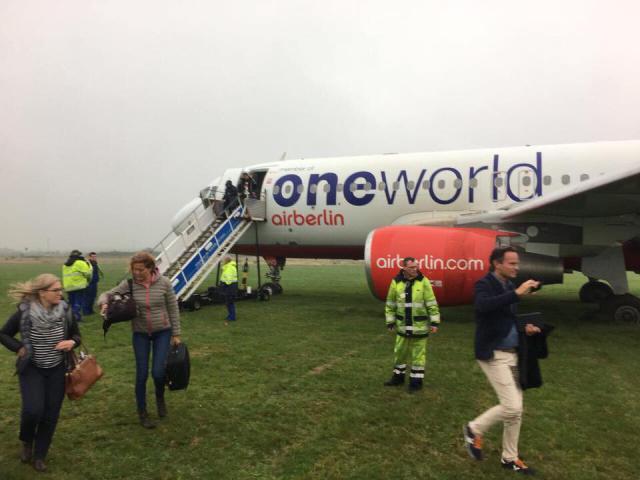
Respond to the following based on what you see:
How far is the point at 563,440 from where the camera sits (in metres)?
3.99

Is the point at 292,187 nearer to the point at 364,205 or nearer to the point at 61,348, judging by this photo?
the point at 364,205

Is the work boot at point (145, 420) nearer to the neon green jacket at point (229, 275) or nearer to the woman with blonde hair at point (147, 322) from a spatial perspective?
the woman with blonde hair at point (147, 322)

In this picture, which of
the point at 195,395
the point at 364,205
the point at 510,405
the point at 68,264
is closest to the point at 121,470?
the point at 195,395

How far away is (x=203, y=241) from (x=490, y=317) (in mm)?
10239

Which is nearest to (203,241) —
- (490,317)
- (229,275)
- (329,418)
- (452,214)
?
(229,275)

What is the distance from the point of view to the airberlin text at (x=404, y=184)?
10719mm

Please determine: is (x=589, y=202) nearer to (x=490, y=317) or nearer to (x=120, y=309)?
(x=490, y=317)

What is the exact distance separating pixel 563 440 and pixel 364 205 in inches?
336

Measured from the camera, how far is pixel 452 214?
10.9m

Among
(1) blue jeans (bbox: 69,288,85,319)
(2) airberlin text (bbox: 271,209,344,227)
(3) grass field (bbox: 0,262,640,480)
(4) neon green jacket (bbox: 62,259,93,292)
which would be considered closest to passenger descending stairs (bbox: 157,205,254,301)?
(2) airberlin text (bbox: 271,209,344,227)

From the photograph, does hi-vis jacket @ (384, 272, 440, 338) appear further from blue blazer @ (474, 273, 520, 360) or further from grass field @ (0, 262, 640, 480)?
blue blazer @ (474, 273, 520, 360)

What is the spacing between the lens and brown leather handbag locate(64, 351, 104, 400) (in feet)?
12.0

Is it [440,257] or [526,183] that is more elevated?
[526,183]

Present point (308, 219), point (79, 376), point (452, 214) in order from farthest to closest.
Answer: point (308, 219) < point (452, 214) < point (79, 376)
